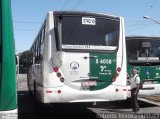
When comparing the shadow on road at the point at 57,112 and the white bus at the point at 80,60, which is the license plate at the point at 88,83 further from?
the shadow on road at the point at 57,112

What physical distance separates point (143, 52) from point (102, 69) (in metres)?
3.98

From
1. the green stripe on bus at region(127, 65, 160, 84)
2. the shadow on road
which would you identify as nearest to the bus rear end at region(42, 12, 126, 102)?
the shadow on road

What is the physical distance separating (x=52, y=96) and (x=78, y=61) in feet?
4.05

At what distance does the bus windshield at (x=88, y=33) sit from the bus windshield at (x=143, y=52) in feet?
10.1

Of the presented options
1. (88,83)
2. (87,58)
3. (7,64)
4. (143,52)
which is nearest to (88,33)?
(87,58)

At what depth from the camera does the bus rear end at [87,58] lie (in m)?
10.6

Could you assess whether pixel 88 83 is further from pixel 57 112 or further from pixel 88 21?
pixel 57 112

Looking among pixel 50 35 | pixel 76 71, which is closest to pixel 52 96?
pixel 76 71

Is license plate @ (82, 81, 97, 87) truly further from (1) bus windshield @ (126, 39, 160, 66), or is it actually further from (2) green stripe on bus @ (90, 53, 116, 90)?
(1) bus windshield @ (126, 39, 160, 66)

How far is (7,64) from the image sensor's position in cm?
630

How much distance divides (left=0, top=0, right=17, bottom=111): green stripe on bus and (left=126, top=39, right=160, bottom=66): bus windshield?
333 inches

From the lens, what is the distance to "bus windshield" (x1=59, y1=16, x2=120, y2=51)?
10.8m

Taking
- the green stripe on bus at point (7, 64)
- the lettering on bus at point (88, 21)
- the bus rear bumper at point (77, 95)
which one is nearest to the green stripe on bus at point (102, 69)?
→ the bus rear bumper at point (77, 95)

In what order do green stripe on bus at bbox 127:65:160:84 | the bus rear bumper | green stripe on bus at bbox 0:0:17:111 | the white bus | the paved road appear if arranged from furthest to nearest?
green stripe on bus at bbox 127:65:160:84 < the paved road < the white bus < the bus rear bumper < green stripe on bus at bbox 0:0:17:111
